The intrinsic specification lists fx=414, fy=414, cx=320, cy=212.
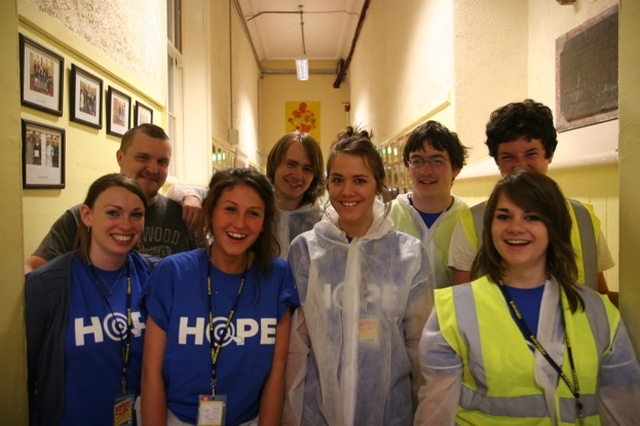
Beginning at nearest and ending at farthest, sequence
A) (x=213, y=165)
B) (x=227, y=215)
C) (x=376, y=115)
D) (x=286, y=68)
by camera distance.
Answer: (x=227, y=215) → (x=213, y=165) → (x=376, y=115) → (x=286, y=68)

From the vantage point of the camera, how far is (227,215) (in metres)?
1.41

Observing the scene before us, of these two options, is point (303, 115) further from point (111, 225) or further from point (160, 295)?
point (160, 295)

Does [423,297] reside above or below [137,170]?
below

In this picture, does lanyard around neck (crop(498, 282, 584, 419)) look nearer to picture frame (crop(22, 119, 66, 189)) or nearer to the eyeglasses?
the eyeglasses

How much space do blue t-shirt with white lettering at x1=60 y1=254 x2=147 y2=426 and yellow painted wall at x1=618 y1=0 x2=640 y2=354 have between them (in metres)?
1.45

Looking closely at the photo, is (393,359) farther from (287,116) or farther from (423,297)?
(287,116)

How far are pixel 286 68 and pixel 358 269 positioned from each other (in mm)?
9320

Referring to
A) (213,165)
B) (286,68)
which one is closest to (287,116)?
(286,68)

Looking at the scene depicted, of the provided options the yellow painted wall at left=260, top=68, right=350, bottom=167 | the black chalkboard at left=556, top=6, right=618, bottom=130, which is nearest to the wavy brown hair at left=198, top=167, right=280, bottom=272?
the black chalkboard at left=556, top=6, right=618, bottom=130

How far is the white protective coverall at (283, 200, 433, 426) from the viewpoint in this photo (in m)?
1.34

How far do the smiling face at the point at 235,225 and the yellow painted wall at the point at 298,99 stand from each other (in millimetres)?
8700

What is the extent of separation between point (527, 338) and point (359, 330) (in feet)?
1.62

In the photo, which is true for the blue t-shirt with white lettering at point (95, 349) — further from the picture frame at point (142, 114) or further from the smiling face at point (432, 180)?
the picture frame at point (142, 114)

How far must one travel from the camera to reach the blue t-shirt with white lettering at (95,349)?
4.14 ft
